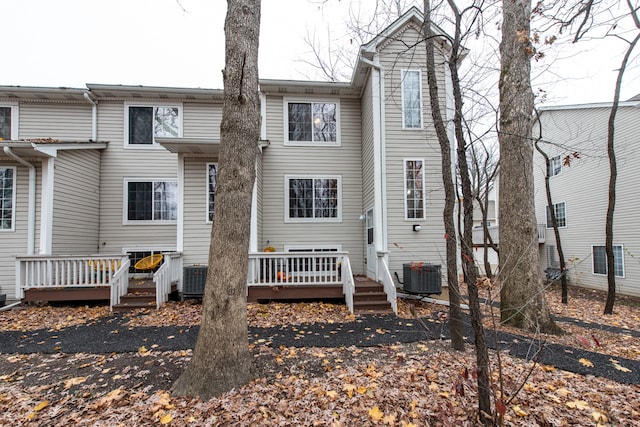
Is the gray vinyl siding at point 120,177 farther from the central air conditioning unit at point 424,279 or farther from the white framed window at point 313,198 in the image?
the central air conditioning unit at point 424,279

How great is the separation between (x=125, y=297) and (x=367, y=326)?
577 cm

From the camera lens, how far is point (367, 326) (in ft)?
17.7

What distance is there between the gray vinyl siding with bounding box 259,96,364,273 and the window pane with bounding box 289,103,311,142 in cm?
33

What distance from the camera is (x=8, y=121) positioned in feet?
30.0

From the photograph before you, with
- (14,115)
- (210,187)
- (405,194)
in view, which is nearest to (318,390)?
(405,194)

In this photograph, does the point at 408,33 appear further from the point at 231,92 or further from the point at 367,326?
the point at 367,326

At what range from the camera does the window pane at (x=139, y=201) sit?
9.51 meters

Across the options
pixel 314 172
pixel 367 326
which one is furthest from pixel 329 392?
pixel 314 172

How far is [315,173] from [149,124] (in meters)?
5.82

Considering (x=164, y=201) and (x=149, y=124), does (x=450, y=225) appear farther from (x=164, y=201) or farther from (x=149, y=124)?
(x=149, y=124)

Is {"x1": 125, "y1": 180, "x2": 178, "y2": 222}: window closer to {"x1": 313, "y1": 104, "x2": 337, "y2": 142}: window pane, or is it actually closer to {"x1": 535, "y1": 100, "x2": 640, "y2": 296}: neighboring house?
{"x1": 313, "y1": 104, "x2": 337, "y2": 142}: window pane

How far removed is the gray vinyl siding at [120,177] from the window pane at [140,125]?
262 millimetres

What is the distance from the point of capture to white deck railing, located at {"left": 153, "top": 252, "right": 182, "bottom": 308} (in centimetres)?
680

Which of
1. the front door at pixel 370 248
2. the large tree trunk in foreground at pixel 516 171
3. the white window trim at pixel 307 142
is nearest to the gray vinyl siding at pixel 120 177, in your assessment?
the white window trim at pixel 307 142
